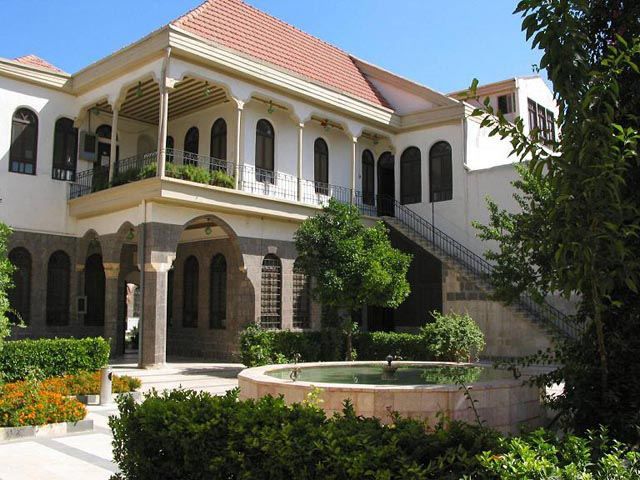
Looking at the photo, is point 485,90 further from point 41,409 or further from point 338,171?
point 41,409

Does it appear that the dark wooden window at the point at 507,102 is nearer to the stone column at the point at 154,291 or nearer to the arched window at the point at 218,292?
the arched window at the point at 218,292

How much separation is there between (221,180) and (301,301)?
5.07 meters

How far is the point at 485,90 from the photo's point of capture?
28.2 meters

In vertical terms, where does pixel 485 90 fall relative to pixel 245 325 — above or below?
above

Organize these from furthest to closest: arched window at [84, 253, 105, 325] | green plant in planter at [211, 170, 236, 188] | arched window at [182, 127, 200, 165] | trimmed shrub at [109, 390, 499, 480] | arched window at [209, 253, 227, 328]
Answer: arched window at [182, 127, 200, 165] → arched window at [209, 253, 227, 328] → arched window at [84, 253, 105, 325] → green plant in planter at [211, 170, 236, 188] → trimmed shrub at [109, 390, 499, 480]

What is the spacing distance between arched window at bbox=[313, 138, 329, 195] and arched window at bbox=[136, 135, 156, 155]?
6048mm

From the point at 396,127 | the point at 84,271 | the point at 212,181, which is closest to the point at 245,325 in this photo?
the point at 212,181

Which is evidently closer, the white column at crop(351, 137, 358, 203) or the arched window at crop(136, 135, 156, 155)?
the white column at crop(351, 137, 358, 203)

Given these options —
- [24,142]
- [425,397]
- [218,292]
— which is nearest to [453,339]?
[425,397]

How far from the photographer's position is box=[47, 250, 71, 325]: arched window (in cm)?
1983

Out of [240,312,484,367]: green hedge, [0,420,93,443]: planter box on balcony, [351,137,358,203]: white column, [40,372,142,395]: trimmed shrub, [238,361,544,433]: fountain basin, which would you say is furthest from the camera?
[351,137,358,203]: white column

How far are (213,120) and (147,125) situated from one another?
310 cm

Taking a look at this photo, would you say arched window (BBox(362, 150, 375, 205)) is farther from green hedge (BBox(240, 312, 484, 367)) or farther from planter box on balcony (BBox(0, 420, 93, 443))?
planter box on balcony (BBox(0, 420, 93, 443))

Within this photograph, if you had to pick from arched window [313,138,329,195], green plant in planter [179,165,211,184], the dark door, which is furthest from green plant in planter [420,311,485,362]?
the dark door
